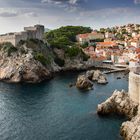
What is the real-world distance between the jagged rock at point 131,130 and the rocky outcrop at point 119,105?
6304 millimetres

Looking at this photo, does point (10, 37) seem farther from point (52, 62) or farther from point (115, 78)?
point (115, 78)

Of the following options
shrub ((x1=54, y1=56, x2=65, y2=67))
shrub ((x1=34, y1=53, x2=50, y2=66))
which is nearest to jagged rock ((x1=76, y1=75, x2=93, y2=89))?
shrub ((x1=34, y1=53, x2=50, y2=66))

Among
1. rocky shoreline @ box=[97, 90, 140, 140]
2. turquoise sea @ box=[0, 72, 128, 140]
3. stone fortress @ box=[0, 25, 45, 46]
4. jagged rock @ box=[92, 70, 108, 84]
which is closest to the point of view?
turquoise sea @ box=[0, 72, 128, 140]

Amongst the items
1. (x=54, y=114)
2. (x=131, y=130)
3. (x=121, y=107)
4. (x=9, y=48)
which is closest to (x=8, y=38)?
(x=9, y=48)

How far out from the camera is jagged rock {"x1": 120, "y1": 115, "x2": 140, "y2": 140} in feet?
106

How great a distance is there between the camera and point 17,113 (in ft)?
150

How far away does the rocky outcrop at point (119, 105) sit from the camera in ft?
136

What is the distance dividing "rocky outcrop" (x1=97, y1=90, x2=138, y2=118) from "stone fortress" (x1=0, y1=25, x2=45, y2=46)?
142 ft

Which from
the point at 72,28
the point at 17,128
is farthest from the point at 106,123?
the point at 72,28

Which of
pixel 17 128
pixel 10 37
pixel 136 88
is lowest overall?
pixel 17 128

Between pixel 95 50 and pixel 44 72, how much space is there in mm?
39827

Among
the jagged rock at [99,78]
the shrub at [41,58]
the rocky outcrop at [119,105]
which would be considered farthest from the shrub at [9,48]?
the rocky outcrop at [119,105]

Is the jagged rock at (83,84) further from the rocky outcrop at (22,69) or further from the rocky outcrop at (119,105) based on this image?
the rocky outcrop at (119,105)

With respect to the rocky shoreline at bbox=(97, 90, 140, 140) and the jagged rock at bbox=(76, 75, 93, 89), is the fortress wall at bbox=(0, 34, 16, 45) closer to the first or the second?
the jagged rock at bbox=(76, 75, 93, 89)
